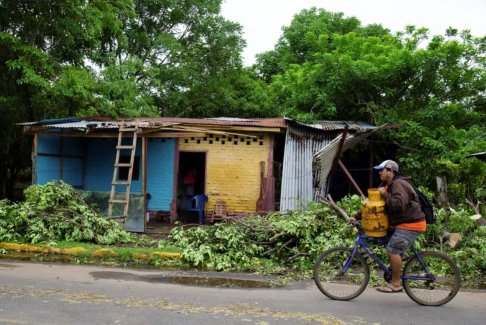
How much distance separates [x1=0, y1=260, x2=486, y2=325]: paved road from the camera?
5.12 m

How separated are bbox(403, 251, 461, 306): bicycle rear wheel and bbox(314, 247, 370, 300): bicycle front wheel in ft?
1.87

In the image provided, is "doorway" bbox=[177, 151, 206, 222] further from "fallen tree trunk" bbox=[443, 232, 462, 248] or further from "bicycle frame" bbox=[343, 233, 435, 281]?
"bicycle frame" bbox=[343, 233, 435, 281]

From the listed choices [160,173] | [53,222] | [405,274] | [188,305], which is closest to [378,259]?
[405,274]

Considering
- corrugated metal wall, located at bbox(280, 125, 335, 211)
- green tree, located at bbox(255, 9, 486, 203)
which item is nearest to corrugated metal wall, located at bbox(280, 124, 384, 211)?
corrugated metal wall, located at bbox(280, 125, 335, 211)

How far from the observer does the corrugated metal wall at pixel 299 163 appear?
13.4m

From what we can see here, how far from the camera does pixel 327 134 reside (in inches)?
541

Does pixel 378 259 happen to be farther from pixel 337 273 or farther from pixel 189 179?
pixel 189 179

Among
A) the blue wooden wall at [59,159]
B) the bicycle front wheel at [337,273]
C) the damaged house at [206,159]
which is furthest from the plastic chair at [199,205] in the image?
the bicycle front wheel at [337,273]

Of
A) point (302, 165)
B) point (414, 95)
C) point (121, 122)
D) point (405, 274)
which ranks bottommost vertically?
point (405, 274)

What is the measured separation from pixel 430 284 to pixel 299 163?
7831 mm

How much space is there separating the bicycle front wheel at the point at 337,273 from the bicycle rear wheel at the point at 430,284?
22.5 inches

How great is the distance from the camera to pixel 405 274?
607 centimetres

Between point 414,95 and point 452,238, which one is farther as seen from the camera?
point 414,95

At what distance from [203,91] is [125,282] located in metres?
20.0
